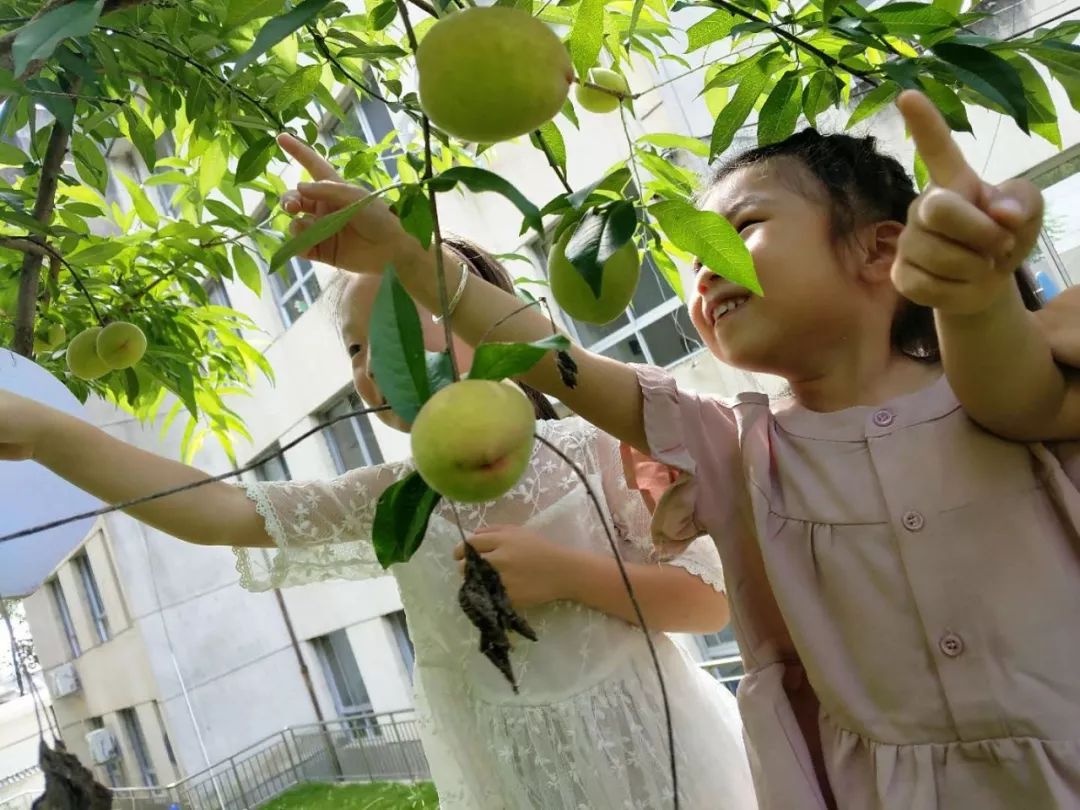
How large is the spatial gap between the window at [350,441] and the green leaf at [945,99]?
4381mm

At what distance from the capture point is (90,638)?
6.50 metres

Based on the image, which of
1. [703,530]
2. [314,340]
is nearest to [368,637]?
[314,340]

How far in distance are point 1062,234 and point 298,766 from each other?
5.74 m

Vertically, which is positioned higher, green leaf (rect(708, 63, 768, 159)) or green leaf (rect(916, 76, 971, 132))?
green leaf (rect(708, 63, 768, 159))

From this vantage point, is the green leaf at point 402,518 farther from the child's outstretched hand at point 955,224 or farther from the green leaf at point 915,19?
the green leaf at point 915,19

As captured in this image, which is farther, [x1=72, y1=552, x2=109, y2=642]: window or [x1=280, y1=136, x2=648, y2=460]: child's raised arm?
[x1=72, y1=552, x2=109, y2=642]: window

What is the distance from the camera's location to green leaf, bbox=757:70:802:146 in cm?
68

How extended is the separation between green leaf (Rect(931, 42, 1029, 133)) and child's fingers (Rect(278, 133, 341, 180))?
455 millimetres

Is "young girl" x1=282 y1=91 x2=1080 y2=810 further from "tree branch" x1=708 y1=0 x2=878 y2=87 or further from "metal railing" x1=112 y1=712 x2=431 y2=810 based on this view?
"metal railing" x1=112 y1=712 x2=431 y2=810

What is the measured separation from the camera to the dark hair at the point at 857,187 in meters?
0.71

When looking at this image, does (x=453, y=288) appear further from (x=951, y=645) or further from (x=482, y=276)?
(x=951, y=645)

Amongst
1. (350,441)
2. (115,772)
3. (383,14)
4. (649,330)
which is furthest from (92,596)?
(383,14)

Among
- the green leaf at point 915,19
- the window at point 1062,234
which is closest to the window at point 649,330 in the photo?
the window at point 1062,234

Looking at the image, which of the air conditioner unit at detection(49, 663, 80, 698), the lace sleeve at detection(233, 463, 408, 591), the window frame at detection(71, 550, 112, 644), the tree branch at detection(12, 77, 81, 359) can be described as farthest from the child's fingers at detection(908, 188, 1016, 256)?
the air conditioner unit at detection(49, 663, 80, 698)
